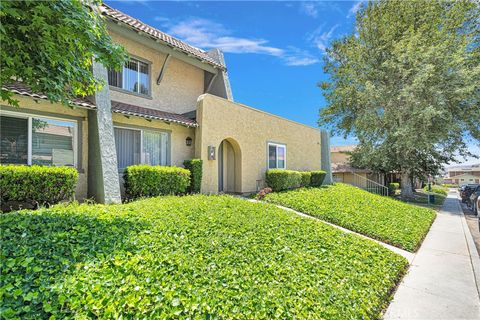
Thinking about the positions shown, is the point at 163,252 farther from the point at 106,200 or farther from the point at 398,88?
the point at 398,88

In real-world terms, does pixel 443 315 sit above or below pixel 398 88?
below

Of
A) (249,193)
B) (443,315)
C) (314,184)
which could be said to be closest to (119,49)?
(443,315)

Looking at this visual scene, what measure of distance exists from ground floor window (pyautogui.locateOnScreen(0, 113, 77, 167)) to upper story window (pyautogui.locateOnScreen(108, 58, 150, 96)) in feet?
10.3

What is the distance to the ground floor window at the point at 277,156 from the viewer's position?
586 inches

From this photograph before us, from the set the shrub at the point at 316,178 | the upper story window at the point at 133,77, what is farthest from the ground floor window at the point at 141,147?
the shrub at the point at 316,178

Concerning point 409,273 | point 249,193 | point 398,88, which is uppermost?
point 398,88

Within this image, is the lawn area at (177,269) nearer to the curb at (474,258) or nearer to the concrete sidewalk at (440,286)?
the concrete sidewalk at (440,286)

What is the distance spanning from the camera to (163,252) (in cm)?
425

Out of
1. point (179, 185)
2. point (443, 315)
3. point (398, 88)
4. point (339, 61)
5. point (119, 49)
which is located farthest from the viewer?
point (339, 61)

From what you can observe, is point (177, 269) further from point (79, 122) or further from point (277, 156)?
point (277, 156)

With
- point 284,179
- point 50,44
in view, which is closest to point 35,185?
point 50,44

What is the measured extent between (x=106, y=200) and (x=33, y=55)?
481cm

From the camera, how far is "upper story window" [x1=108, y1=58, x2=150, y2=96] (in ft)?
35.3

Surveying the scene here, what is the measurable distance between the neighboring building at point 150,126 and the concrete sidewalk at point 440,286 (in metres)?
8.08
